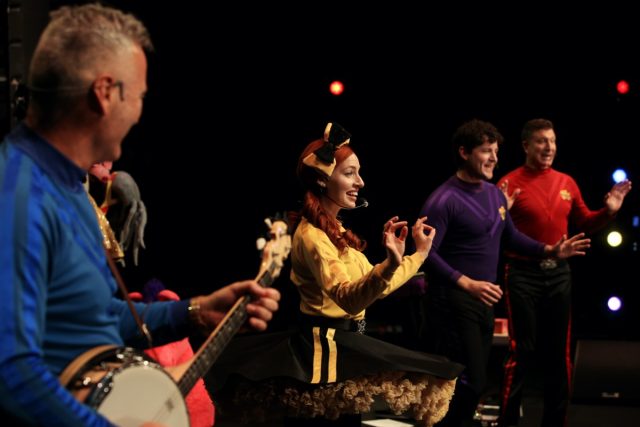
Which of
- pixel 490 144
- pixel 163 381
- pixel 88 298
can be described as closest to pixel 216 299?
pixel 163 381

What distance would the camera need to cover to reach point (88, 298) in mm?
1920

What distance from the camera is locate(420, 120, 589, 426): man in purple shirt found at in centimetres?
520

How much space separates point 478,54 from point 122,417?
5.76 meters

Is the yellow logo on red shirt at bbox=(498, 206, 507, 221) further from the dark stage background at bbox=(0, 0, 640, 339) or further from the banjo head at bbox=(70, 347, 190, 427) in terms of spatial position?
the banjo head at bbox=(70, 347, 190, 427)

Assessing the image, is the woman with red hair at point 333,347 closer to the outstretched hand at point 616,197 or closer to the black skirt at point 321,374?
the black skirt at point 321,374

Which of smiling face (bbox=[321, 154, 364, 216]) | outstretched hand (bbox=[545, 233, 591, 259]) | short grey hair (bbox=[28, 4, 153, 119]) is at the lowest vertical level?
outstretched hand (bbox=[545, 233, 591, 259])

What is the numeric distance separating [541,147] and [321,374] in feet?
8.87

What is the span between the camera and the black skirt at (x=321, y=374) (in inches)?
151

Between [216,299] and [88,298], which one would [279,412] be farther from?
[88,298]

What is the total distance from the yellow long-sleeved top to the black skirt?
0.08 meters

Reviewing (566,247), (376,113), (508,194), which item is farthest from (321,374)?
(376,113)

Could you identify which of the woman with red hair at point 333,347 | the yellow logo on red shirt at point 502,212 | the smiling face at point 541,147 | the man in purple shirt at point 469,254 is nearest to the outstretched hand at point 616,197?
the smiling face at point 541,147

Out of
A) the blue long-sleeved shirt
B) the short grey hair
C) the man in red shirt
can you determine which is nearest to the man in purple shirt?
the man in red shirt

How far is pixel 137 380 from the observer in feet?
6.66
